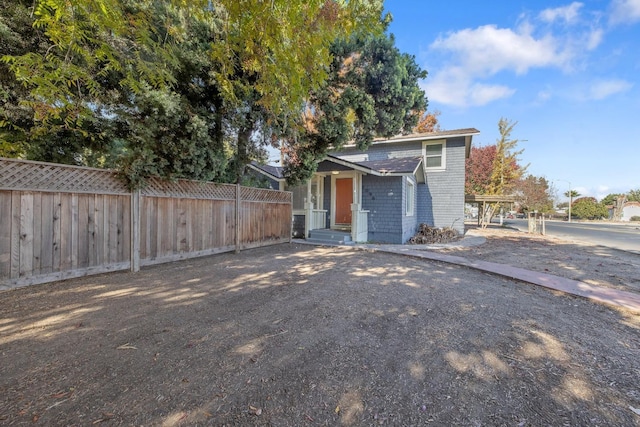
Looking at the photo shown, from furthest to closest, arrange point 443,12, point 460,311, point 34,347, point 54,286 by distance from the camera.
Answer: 1. point 443,12
2. point 54,286
3. point 460,311
4. point 34,347

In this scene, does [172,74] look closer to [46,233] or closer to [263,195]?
[46,233]

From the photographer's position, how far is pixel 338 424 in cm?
167

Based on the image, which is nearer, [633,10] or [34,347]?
[34,347]

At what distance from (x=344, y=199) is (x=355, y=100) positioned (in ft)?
16.2

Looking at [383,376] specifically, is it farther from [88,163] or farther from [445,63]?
[445,63]

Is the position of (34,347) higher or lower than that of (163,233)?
lower

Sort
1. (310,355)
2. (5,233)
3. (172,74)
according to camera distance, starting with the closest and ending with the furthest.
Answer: (310,355)
(5,233)
(172,74)

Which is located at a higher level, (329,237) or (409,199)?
(409,199)

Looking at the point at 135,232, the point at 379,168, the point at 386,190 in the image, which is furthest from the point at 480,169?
the point at 135,232

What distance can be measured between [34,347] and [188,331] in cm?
129

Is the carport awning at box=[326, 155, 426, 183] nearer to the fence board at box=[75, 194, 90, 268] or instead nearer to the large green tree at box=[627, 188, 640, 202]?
the fence board at box=[75, 194, 90, 268]

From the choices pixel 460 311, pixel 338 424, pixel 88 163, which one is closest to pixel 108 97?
pixel 88 163

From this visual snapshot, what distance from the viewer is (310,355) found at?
242 cm

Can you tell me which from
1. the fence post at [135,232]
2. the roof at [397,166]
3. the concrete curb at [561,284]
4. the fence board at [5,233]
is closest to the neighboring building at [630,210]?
the roof at [397,166]
